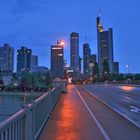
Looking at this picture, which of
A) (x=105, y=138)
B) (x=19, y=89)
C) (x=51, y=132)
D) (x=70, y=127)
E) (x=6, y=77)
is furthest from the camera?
(x=6, y=77)

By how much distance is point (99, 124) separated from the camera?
1409 cm

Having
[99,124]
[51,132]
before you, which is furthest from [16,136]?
[99,124]

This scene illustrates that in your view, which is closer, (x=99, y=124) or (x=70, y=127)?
(x=70, y=127)

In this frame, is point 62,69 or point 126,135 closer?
point 126,135

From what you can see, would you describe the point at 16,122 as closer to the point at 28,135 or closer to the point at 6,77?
the point at 28,135

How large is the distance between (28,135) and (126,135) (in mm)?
4143

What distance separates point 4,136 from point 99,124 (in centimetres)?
878

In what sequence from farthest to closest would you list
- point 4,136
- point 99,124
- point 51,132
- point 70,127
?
point 99,124
point 70,127
point 51,132
point 4,136

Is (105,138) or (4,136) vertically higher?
(4,136)

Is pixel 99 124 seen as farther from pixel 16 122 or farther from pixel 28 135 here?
pixel 16 122

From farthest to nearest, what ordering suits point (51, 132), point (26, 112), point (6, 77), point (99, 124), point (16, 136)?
point (6, 77)
point (99, 124)
point (51, 132)
point (26, 112)
point (16, 136)

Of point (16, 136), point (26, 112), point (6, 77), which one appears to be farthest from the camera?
point (6, 77)

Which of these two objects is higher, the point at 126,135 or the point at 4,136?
the point at 4,136

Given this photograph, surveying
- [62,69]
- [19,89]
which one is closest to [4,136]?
[19,89]
